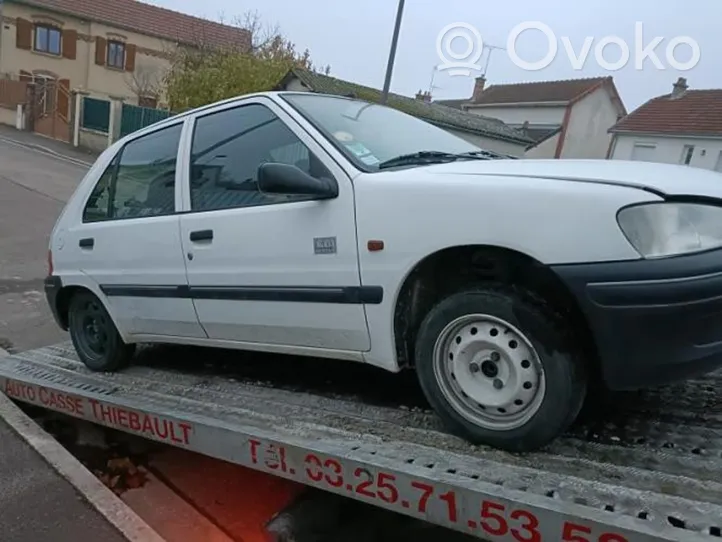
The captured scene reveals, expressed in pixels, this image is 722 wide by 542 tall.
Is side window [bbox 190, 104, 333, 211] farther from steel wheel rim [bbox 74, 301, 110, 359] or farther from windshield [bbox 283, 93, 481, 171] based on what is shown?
steel wheel rim [bbox 74, 301, 110, 359]

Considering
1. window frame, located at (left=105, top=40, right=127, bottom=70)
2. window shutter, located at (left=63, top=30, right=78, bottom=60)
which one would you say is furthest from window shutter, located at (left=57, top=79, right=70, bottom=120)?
window frame, located at (left=105, top=40, right=127, bottom=70)

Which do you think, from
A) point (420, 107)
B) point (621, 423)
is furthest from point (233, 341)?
point (420, 107)

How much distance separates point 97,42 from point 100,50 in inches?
15.8

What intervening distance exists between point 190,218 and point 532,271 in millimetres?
1866

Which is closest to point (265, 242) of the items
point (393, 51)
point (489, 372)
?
point (489, 372)

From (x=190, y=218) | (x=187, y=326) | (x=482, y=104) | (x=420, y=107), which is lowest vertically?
(x=187, y=326)

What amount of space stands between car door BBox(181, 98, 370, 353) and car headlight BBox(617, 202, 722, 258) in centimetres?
109

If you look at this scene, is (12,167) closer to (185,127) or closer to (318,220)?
(185,127)

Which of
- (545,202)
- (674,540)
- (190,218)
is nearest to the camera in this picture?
(674,540)

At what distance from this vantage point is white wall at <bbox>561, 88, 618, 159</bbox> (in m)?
32.8

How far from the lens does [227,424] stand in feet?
9.40

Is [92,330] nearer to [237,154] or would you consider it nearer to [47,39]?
[237,154]

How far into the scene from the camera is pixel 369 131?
10.1 feet

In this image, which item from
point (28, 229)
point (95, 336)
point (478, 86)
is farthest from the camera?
point (478, 86)
